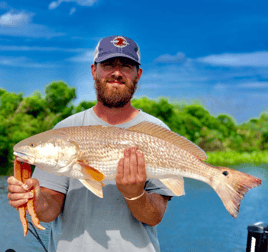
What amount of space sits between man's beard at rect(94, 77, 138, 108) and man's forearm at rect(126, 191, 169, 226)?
31.6 inches

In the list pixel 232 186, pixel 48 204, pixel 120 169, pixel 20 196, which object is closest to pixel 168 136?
pixel 120 169

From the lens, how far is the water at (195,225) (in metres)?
28.5

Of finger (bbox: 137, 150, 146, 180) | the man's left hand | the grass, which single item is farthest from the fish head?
the grass

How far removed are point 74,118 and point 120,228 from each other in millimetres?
1046

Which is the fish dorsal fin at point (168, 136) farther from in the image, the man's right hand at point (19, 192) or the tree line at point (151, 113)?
the tree line at point (151, 113)

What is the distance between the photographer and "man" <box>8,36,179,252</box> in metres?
2.60

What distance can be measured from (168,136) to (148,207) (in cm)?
58

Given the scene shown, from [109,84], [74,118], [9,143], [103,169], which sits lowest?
[103,169]

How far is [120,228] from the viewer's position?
8.89ft

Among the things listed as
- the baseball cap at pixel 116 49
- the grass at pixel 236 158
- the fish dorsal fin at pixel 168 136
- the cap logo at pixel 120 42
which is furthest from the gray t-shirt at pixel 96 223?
the grass at pixel 236 158

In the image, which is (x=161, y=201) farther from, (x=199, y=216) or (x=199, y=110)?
(x=199, y=110)

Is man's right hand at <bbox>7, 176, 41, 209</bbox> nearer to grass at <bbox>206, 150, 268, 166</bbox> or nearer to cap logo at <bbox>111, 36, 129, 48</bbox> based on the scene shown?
cap logo at <bbox>111, 36, 129, 48</bbox>

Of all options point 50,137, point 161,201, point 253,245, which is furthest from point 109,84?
point 253,245

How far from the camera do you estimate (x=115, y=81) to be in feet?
9.32
